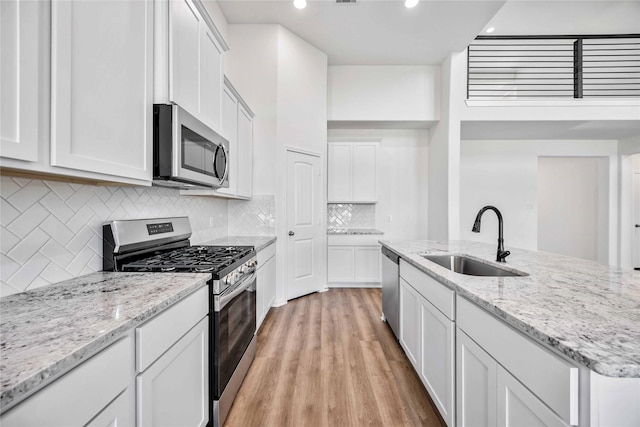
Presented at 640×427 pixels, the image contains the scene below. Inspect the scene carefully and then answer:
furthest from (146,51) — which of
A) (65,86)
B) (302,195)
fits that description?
(302,195)

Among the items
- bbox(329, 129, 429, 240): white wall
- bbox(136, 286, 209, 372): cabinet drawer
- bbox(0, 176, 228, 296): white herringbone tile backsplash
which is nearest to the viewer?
bbox(136, 286, 209, 372): cabinet drawer

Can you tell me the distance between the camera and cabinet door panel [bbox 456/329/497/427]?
110 centimetres

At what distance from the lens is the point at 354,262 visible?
15.2ft

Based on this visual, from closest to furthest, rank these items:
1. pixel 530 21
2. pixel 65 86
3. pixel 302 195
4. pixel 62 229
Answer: pixel 65 86 < pixel 62 229 < pixel 302 195 < pixel 530 21

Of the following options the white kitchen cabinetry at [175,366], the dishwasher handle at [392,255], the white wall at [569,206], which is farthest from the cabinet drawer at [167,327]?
the white wall at [569,206]

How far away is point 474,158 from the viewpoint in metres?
5.39

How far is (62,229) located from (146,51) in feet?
2.96

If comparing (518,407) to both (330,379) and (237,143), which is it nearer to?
(330,379)

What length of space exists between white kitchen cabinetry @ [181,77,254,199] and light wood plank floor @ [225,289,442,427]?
146 cm

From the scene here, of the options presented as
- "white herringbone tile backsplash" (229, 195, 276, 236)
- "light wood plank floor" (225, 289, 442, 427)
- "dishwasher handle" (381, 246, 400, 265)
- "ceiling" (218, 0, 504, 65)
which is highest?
"ceiling" (218, 0, 504, 65)

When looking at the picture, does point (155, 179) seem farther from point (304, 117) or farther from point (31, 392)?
point (304, 117)

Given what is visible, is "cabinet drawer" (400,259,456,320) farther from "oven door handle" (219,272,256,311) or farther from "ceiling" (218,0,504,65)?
"ceiling" (218,0,504,65)

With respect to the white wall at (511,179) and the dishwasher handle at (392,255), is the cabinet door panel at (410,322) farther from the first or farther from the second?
the white wall at (511,179)

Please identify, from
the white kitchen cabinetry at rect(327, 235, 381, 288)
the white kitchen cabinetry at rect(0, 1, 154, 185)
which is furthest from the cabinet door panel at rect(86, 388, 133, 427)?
the white kitchen cabinetry at rect(327, 235, 381, 288)
